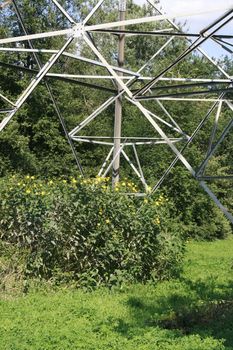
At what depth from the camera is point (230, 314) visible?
6820mm

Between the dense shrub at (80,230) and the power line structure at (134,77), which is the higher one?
the power line structure at (134,77)

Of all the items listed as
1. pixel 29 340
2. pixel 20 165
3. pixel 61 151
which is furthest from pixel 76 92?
pixel 29 340

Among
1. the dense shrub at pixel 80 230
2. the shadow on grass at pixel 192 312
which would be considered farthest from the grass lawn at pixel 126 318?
the dense shrub at pixel 80 230

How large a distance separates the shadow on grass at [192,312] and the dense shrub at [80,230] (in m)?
0.78

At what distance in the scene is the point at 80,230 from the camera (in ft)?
26.9

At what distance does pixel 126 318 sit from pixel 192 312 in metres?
0.85

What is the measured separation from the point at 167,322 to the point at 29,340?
70.7 inches

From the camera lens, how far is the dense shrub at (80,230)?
8031mm

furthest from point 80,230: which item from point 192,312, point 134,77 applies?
point 134,77

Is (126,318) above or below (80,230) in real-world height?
below

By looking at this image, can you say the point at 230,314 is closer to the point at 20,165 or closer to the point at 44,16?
the point at 20,165

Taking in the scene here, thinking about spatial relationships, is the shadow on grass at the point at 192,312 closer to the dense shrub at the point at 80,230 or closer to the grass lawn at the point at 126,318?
the grass lawn at the point at 126,318

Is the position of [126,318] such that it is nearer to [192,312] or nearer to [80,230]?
[192,312]

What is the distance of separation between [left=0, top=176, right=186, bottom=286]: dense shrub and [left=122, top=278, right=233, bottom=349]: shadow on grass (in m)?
0.78
